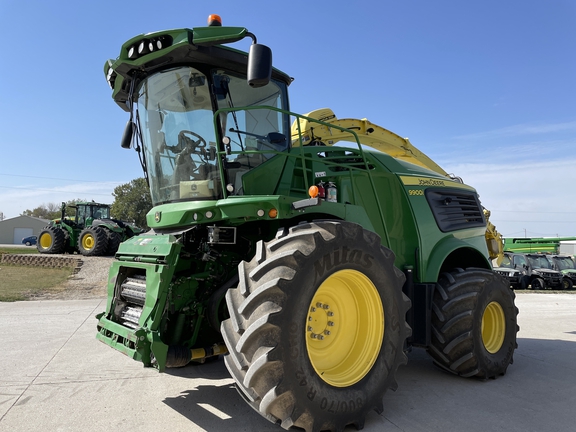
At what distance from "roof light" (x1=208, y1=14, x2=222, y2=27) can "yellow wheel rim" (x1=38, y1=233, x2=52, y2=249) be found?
2348 centimetres

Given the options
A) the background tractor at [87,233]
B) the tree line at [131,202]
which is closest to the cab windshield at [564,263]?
the background tractor at [87,233]

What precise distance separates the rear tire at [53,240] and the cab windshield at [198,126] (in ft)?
69.1

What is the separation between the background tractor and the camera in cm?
2062

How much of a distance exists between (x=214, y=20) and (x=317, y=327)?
2.74 metres

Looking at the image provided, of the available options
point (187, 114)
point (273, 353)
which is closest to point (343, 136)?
point (187, 114)

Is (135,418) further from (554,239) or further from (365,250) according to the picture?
(554,239)

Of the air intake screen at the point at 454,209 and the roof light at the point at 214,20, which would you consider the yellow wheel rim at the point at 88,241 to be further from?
the roof light at the point at 214,20

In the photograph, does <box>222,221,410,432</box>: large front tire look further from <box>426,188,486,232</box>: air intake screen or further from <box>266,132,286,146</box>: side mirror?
<box>426,188,486,232</box>: air intake screen

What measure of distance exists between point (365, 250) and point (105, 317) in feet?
8.73

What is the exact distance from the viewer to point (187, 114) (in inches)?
161

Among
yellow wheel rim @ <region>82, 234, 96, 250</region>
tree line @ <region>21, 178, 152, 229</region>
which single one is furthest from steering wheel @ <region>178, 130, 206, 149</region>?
tree line @ <region>21, 178, 152, 229</region>

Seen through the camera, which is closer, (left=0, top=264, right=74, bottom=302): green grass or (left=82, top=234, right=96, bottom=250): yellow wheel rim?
(left=0, top=264, right=74, bottom=302): green grass

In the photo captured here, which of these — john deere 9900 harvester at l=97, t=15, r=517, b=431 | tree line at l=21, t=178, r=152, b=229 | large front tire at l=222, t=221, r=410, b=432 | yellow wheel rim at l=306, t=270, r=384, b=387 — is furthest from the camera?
tree line at l=21, t=178, r=152, b=229

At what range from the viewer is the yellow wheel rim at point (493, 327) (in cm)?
509
